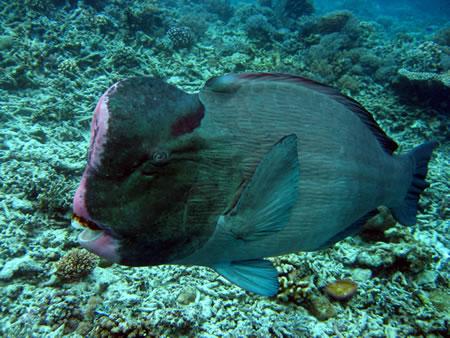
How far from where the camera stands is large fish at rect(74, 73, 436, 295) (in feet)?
3.11

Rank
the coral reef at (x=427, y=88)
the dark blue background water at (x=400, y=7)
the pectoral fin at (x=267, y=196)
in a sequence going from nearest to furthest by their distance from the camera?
the pectoral fin at (x=267, y=196)
the coral reef at (x=427, y=88)
the dark blue background water at (x=400, y=7)

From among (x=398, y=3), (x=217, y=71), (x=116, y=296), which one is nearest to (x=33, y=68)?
(x=217, y=71)

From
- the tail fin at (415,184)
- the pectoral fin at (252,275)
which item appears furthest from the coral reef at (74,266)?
the tail fin at (415,184)

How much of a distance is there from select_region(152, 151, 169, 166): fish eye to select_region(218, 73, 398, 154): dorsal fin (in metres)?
0.41

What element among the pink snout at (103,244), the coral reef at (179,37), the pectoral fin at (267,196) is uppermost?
the coral reef at (179,37)

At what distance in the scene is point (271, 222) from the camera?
119 cm

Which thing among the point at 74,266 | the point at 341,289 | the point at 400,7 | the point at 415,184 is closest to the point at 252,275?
the point at 415,184

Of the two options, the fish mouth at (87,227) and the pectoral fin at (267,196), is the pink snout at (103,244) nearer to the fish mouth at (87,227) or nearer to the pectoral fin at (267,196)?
the fish mouth at (87,227)

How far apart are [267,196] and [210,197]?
23 centimetres

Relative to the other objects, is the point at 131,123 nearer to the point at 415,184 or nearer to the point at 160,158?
the point at 160,158

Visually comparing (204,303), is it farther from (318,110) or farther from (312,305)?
(318,110)

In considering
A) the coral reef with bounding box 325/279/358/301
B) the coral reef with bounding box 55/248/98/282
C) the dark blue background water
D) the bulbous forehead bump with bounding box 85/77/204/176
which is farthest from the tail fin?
the dark blue background water

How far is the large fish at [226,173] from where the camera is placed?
3.11ft

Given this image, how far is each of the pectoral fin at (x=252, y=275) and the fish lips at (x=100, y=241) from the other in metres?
0.53
